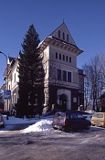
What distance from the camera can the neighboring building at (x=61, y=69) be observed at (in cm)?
5834

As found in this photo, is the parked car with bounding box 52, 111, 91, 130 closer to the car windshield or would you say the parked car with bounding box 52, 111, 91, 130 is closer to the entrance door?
the car windshield

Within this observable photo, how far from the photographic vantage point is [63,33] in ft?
203

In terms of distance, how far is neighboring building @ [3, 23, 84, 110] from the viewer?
5834 centimetres

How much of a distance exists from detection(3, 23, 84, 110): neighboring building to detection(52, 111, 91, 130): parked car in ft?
87.2

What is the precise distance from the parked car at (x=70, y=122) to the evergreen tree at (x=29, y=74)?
22749mm

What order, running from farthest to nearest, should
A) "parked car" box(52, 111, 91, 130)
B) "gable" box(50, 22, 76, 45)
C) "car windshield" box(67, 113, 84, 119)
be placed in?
"gable" box(50, 22, 76, 45) → "car windshield" box(67, 113, 84, 119) → "parked car" box(52, 111, 91, 130)

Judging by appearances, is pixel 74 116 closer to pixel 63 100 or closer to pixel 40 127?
pixel 40 127

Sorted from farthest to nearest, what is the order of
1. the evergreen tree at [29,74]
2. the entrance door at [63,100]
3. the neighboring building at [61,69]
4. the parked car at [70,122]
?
the entrance door at [63,100] < the neighboring building at [61,69] < the evergreen tree at [29,74] < the parked car at [70,122]

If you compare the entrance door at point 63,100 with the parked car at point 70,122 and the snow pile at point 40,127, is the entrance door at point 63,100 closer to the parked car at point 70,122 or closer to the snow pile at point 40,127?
the snow pile at point 40,127

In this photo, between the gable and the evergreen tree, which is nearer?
the evergreen tree

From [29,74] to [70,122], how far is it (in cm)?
2516

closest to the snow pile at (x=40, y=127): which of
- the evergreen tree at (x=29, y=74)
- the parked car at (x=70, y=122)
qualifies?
the parked car at (x=70, y=122)

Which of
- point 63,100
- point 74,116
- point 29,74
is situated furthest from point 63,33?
point 74,116

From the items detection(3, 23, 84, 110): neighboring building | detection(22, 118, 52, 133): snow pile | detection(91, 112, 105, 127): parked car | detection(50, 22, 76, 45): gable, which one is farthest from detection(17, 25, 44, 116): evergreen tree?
detection(22, 118, 52, 133): snow pile
